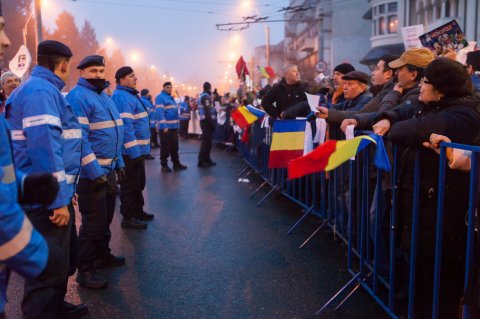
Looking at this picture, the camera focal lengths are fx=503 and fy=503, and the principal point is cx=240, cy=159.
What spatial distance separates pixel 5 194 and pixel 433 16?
106 ft

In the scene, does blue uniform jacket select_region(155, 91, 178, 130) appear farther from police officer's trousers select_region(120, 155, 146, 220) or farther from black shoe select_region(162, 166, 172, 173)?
police officer's trousers select_region(120, 155, 146, 220)

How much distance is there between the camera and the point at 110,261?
532 centimetres

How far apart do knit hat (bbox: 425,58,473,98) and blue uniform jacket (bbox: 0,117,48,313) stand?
2627 millimetres

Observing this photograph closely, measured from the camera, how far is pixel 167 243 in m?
6.14

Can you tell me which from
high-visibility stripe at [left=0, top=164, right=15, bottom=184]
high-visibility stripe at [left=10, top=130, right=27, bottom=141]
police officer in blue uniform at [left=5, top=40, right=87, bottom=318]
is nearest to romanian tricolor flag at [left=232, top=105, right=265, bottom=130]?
police officer in blue uniform at [left=5, top=40, right=87, bottom=318]

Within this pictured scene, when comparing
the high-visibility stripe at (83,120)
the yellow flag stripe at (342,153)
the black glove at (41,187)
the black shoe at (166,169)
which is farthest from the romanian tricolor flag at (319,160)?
the black shoe at (166,169)

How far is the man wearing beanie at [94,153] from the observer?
4.59 meters

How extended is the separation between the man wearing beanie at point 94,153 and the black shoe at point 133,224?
182 cm

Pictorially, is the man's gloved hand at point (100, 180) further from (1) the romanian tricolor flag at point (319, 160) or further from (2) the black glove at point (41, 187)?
(2) the black glove at point (41, 187)

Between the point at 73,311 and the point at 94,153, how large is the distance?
147 cm

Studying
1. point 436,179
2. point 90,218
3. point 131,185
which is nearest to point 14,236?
point 436,179

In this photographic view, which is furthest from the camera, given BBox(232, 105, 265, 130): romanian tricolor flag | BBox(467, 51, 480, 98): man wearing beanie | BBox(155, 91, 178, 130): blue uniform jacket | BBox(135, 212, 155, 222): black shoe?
BBox(155, 91, 178, 130): blue uniform jacket

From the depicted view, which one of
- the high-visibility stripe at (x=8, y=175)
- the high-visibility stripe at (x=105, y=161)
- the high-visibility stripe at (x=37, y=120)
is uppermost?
the high-visibility stripe at (x=37, y=120)

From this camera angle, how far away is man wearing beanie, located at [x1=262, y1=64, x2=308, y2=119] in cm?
808
